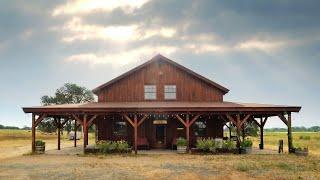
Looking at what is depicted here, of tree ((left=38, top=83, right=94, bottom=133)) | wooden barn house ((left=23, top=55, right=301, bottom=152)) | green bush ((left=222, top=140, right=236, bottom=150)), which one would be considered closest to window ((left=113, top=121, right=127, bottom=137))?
wooden barn house ((left=23, top=55, right=301, bottom=152))

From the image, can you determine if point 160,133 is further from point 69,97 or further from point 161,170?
point 69,97

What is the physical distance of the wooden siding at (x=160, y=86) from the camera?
35.2 metres

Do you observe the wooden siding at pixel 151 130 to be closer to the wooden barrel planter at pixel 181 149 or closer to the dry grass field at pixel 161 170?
the wooden barrel planter at pixel 181 149

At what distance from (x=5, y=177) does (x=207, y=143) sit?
15193 millimetres

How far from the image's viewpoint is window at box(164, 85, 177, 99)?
35.2 metres

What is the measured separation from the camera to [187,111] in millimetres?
30000

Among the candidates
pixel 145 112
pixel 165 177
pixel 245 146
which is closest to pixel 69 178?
pixel 165 177

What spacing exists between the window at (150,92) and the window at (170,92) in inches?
34.2

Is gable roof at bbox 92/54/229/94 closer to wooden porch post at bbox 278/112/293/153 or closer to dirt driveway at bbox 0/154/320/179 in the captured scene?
wooden porch post at bbox 278/112/293/153

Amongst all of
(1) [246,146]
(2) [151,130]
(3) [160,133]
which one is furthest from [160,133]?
(1) [246,146]

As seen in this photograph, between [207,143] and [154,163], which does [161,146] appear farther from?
[154,163]

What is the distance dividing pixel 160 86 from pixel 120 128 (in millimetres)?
4546

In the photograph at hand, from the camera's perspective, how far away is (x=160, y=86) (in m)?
35.3

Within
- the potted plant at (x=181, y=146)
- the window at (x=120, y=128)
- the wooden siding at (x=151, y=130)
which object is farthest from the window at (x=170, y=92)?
the potted plant at (x=181, y=146)
